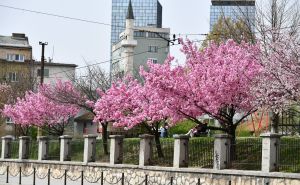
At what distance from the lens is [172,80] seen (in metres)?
A: 25.2

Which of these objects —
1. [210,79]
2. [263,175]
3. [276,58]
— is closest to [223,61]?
[210,79]

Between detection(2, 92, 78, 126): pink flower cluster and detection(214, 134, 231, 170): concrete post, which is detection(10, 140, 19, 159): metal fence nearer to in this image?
detection(2, 92, 78, 126): pink flower cluster

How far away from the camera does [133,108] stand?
29.2 metres

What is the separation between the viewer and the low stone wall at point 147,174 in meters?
21.1

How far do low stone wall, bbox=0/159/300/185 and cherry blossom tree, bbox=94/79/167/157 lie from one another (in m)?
1.61

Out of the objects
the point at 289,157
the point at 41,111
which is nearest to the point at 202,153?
the point at 289,157

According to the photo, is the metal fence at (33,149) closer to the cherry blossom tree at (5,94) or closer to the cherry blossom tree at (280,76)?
the cherry blossom tree at (280,76)

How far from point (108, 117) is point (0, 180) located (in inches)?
297

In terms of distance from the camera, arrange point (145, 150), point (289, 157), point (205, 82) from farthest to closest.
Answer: point (145, 150), point (205, 82), point (289, 157)

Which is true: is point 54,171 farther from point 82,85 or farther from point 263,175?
point 263,175

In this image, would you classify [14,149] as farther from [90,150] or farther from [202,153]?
[202,153]

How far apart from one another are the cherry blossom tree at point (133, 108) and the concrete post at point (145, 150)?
636mm

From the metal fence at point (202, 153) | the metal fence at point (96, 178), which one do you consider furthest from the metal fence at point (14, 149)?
the metal fence at point (202, 153)

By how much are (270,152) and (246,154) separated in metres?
2.87
